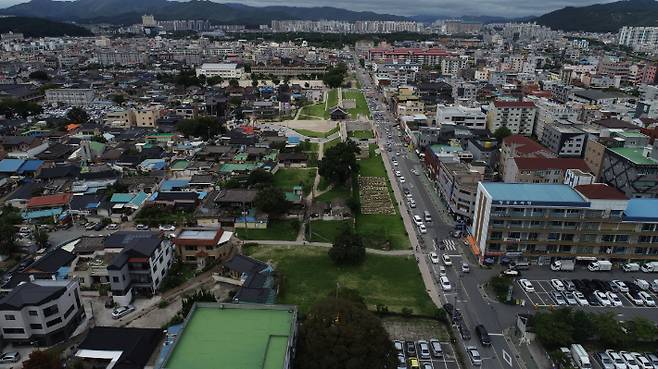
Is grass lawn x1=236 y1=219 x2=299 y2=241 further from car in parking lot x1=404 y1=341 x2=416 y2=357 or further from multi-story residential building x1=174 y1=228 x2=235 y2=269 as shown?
car in parking lot x1=404 y1=341 x2=416 y2=357

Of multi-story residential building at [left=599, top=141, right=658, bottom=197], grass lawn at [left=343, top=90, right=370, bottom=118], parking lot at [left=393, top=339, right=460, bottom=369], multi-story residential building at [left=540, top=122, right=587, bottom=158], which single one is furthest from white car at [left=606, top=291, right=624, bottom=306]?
grass lawn at [left=343, top=90, right=370, bottom=118]

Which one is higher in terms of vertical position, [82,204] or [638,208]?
[638,208]

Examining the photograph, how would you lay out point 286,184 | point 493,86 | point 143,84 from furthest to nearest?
1. point 143,84
2. point 493,86
3. point 286,184

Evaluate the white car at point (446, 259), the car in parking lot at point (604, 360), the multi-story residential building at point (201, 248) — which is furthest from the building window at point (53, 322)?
the car in parking lot at point (604, 360)

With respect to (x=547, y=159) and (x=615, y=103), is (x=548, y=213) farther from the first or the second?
(x=615, y=103)

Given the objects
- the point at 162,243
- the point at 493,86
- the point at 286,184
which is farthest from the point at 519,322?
the point at 493,86

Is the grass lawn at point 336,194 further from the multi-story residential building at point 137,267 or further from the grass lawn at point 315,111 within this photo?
the grass lawn at point 315,111
